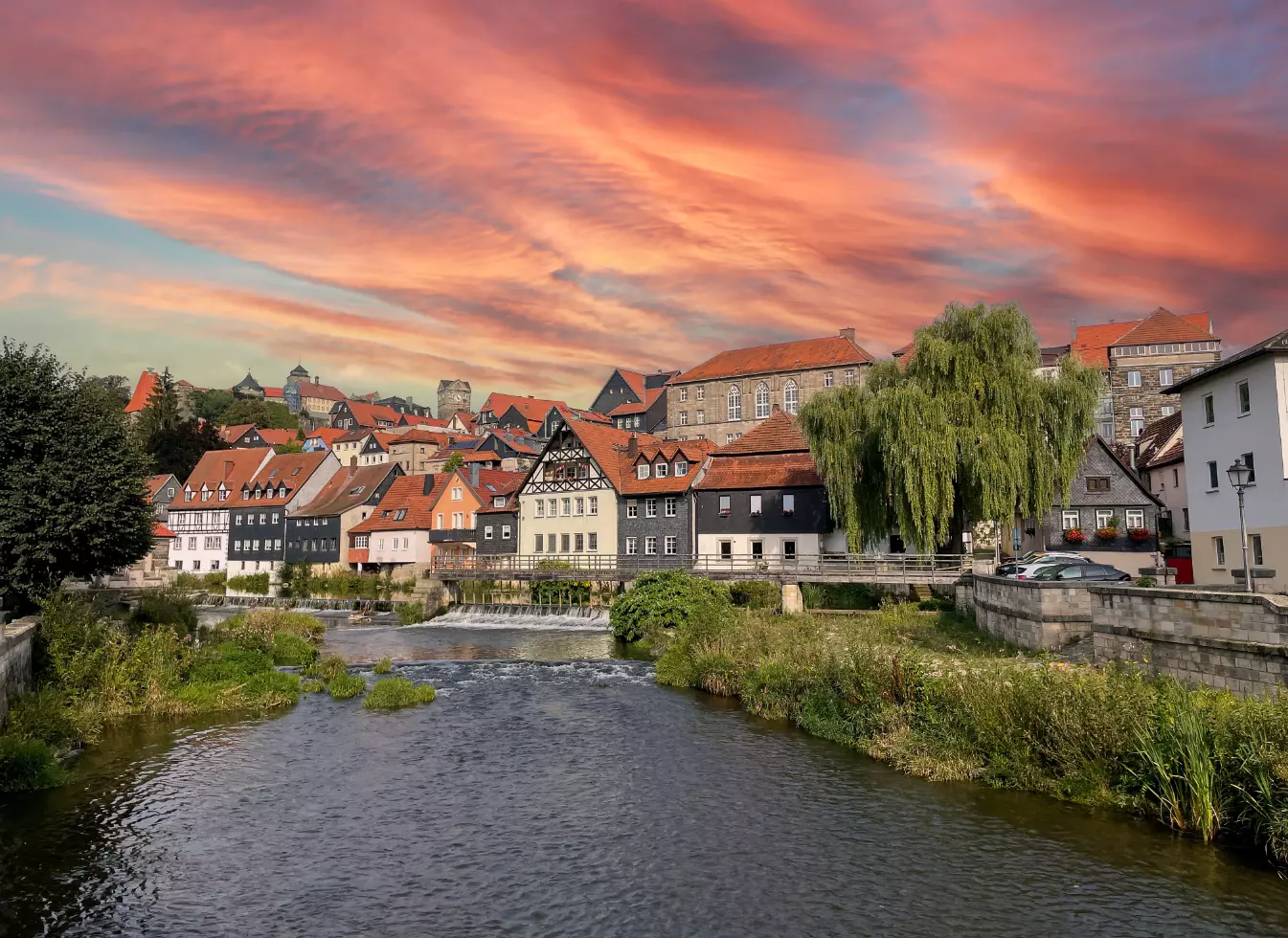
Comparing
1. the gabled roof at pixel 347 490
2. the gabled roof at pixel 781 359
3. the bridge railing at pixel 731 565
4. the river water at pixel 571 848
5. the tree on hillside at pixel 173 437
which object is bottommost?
the river water at pixel 571 848

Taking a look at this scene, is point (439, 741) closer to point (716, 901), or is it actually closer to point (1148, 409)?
point (716, 901)

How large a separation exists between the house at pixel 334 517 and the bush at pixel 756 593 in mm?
44869

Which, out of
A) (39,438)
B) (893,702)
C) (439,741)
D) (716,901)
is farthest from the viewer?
(39,438)

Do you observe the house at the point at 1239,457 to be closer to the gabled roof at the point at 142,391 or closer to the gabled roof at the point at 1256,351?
the gabled roof at the point at 1256,351

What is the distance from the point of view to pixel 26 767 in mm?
16938

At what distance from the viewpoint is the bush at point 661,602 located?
123 feet

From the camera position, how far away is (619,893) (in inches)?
489

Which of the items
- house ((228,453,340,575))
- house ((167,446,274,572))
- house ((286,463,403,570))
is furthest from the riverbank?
house ((167,446,274,572))

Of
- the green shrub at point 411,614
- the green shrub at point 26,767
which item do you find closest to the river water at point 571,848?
the green shrub at point 26,767

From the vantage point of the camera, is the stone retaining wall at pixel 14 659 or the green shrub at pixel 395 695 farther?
the green shrub at pixel 395 695

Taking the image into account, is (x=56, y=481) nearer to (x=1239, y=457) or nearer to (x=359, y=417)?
(x=1239, y=457)

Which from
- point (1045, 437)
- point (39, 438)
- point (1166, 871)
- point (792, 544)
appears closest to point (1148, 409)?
point (792, 544)

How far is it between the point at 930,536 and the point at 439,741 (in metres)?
23.7

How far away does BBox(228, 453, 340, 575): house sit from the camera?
83.9 meters
